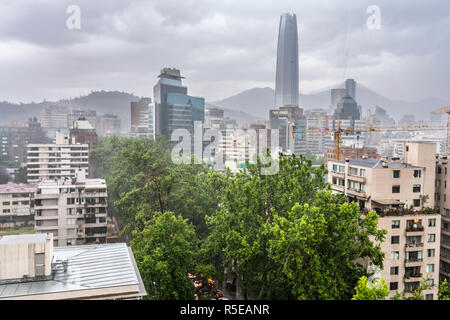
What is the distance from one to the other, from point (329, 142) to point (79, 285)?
34904mm

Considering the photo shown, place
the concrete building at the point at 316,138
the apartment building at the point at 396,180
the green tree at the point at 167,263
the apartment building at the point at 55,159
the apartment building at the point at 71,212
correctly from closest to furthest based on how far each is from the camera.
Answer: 1. the green tree at the point at 167,263
2. the apartment building at the point at 396,180
3. the apartment building at the point at 71,212
4. the apartment building at the point at 55,159
5. the concrete building at the point at 316,138

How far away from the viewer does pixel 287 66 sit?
19578mm

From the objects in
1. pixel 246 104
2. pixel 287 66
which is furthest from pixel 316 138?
pixel 287 66

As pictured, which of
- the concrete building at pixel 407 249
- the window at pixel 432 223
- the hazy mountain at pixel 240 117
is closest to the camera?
the concrete building at pixel 407 249

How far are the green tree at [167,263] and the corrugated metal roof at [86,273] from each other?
72 centimetres

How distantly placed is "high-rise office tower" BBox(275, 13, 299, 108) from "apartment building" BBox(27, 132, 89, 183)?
11.0 m

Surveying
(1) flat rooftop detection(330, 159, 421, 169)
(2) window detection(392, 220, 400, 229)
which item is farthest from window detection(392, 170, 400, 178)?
(2) window detection(392, 220, 400, 229)

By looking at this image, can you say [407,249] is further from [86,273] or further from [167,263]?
[86,273]

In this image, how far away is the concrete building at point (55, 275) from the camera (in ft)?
13.6

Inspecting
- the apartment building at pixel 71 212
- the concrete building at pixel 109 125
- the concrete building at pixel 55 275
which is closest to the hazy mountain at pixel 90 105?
the concrete building at pixel 109 125

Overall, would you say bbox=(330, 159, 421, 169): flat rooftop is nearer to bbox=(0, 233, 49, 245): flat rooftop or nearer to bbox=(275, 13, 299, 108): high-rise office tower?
bbox=(275, 13, 299, 108): high-rise office tower

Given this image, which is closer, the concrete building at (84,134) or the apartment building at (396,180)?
the apartment building at (396,180)

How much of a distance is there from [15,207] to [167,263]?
10.8 m

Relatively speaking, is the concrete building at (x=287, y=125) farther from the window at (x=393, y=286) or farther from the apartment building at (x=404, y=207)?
the window at (x=393, y=286)
